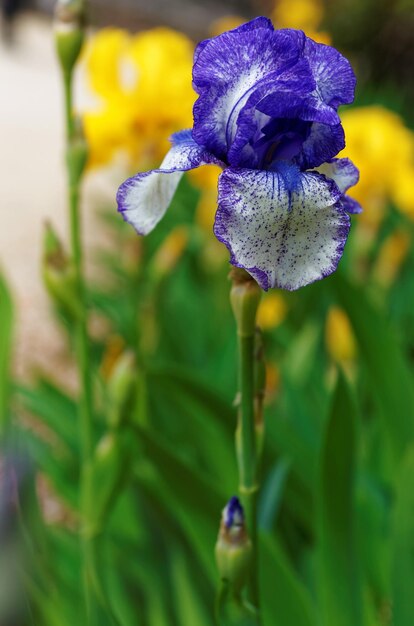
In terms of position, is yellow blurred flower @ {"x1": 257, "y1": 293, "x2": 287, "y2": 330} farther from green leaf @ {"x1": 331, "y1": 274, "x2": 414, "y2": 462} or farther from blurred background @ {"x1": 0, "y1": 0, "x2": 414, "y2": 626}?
green leaf @ {"x1": 331, "y1": 274, "x2": 414, "y2": 462}

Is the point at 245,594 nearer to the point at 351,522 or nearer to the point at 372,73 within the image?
the point at 351,522

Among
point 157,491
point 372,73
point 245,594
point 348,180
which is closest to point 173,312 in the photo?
point 157,491

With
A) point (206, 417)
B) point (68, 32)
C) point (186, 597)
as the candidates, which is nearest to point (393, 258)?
point (206, 417)

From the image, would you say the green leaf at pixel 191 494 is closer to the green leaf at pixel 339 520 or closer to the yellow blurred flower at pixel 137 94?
the green leaf at pixel 339 520

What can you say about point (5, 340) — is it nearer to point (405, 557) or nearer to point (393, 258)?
point (405, 557)

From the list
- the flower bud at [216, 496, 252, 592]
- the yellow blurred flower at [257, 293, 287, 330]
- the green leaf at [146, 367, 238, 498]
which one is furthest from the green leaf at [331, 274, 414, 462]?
the yellow blurred flower at [257, 293, 287, 330]

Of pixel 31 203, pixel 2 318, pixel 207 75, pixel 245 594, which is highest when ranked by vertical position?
pixel 207 75
